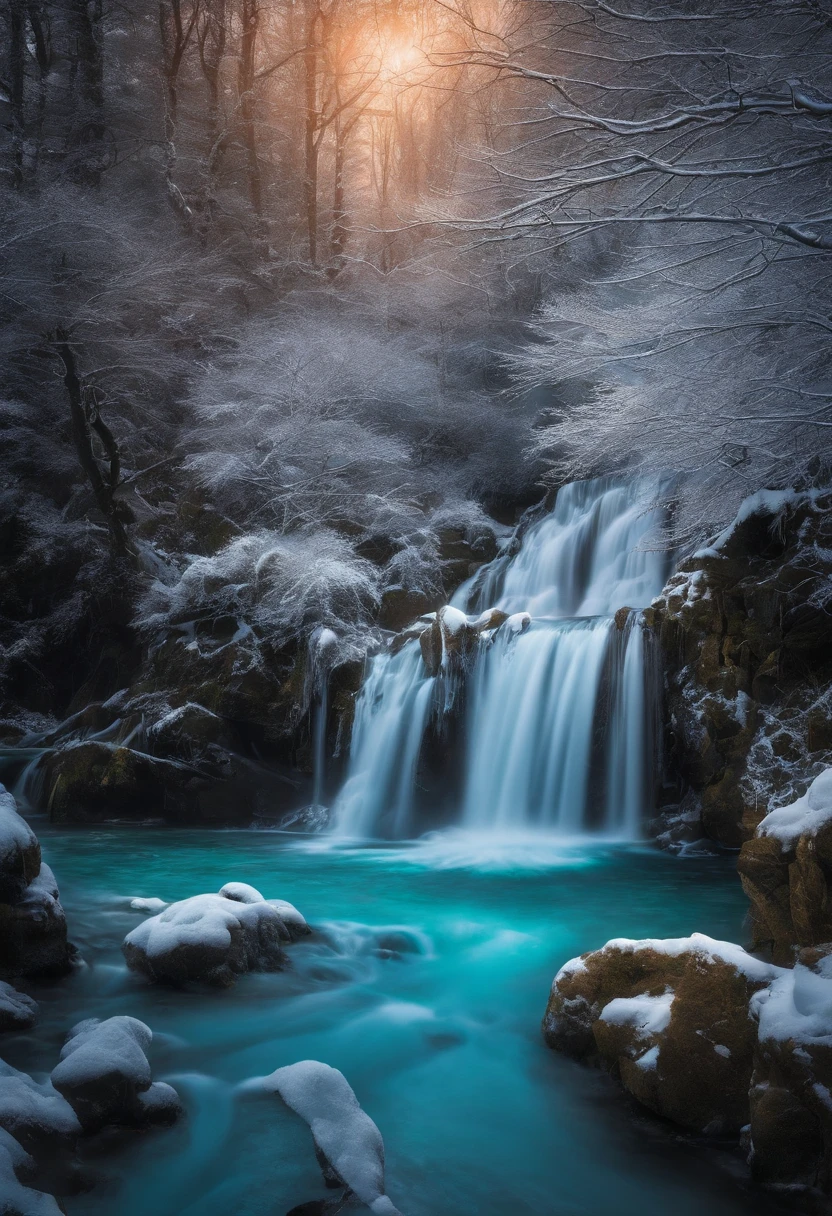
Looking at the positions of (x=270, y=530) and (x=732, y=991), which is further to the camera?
(x=270, y=530)

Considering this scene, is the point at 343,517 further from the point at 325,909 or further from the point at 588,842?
the point at 325,909

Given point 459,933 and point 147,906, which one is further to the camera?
point 147,906

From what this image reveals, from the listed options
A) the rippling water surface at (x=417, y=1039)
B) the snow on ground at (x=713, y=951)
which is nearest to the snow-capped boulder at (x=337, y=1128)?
the rippling water surface at (x=417, y=1039)

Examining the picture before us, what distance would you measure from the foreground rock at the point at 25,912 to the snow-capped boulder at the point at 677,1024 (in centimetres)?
305

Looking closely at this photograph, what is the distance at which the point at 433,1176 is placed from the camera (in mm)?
3107

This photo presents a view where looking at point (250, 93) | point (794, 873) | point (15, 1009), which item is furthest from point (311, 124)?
point (794, 873)

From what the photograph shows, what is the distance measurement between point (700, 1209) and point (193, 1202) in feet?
6.10

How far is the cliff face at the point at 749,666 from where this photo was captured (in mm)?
7699

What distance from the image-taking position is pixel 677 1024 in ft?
11.0

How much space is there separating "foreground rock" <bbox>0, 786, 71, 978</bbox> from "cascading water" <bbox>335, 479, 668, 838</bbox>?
5.86m

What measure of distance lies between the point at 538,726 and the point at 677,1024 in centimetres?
663

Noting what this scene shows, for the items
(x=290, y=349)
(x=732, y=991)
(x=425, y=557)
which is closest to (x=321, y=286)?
(x=290, y=349)

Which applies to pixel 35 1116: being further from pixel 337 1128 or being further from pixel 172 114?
pixel 172 114

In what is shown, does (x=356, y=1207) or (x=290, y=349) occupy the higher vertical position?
(x=290, y=349)
